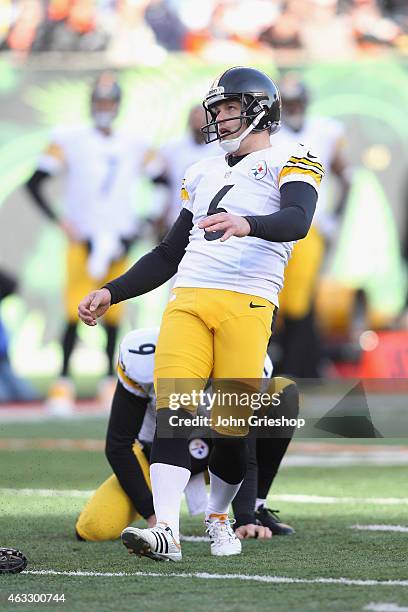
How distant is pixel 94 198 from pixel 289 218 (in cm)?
704

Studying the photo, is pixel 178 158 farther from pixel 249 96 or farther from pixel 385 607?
pixel 385 607

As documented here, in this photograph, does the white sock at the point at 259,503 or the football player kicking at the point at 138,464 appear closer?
the football player kicking at the point at 138,464

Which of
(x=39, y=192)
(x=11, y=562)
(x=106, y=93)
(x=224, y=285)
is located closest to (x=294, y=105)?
(x=106, y=93)

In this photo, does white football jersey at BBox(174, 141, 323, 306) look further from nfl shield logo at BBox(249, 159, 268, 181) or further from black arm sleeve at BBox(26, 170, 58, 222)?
black arm sleeve at BBox(26, 170, 58, 222)

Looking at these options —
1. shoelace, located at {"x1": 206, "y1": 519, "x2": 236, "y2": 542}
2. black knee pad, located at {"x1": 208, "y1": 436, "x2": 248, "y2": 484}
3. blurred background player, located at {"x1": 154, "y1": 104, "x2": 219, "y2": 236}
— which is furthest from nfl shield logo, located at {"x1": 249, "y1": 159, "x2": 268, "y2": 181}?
blurred background player, located at {"x1": 154, "y1": 104, "x2": 219, "y2": 236}

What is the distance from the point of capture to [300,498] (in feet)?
18.3

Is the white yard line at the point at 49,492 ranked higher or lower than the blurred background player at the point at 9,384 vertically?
lower

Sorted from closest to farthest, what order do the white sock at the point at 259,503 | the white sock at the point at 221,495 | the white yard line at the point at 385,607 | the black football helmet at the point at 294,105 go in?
the white yard line at the point at 385,607 → the white sock at the point at 221,495 → the white sock at the point at 259,503 → the black football helmet at the point at 294,105

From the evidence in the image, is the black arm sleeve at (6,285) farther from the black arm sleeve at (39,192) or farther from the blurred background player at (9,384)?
the black arm sleeve at (39,192)

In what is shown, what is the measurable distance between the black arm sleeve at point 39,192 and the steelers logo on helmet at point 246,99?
5857 mm


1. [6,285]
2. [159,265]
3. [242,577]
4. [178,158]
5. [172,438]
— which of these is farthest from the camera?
[6,285]

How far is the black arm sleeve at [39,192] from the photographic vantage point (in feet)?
33.1

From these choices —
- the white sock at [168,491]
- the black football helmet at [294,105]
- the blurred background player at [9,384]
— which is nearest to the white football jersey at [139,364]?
the white sock at [168,491]

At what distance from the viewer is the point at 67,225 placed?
34.7 feet
